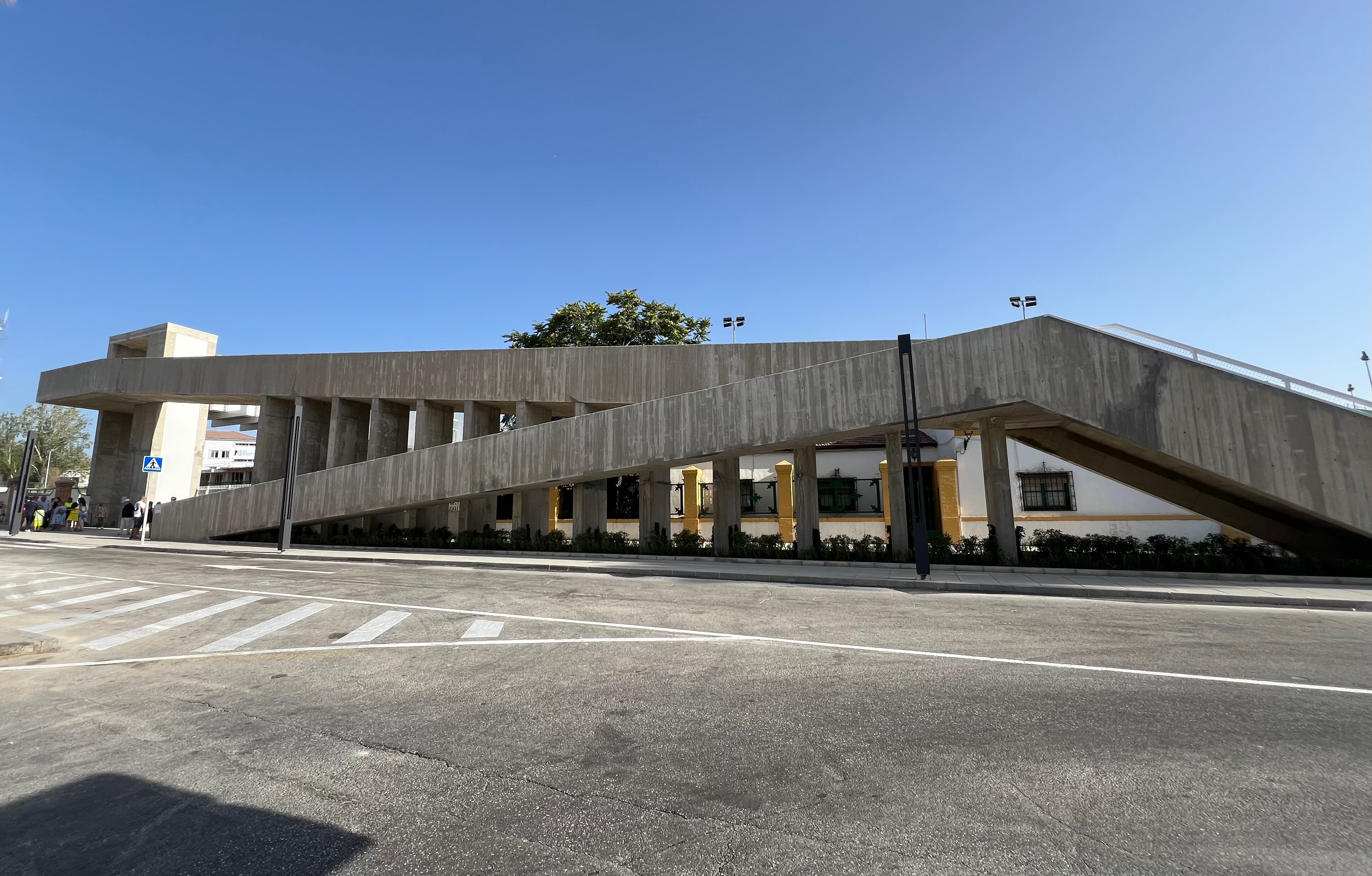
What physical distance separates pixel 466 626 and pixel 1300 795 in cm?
856

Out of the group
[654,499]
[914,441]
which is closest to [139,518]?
[654,499]

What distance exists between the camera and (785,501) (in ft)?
85.4

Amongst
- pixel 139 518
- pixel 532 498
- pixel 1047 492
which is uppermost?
pixel 1047 492

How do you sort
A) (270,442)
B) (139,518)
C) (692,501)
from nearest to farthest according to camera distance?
(692,501)
(139,518)
(270,442)

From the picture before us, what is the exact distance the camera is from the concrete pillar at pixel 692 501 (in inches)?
1059

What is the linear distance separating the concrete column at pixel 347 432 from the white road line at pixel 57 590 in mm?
12656

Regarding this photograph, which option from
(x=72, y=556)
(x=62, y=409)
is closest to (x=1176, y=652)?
(x=72, y=556)

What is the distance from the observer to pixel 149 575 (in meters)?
15.2

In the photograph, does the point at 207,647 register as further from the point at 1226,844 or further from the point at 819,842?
the point at 1226,844

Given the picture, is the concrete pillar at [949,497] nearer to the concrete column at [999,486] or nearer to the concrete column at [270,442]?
the concrete column at [999,486]

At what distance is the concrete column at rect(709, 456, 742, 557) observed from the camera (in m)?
20.6

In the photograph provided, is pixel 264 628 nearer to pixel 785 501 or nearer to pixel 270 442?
pixel 785 501

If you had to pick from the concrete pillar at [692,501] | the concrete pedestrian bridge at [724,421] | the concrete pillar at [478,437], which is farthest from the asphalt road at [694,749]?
the concrete pillar at [692,501]

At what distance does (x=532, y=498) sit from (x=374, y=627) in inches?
606
